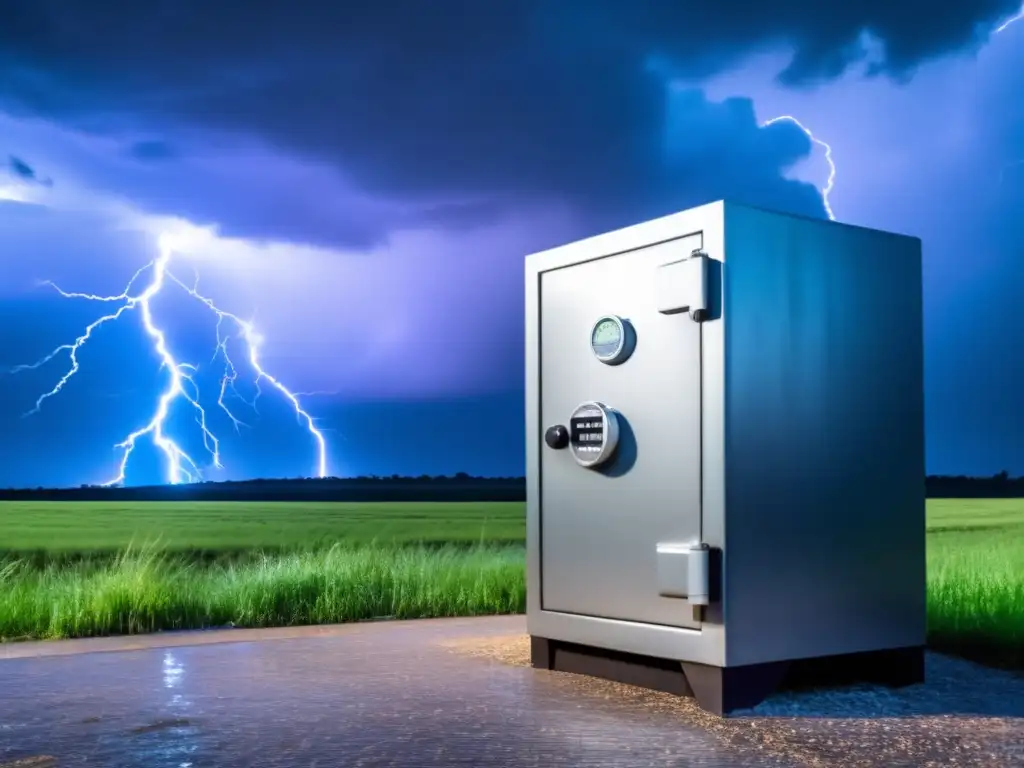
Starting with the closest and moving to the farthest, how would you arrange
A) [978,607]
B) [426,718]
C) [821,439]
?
1. [426,718]
2. [821,439]
3. [978,607]

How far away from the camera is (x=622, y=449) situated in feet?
14.5

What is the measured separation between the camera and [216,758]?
3.28 meters

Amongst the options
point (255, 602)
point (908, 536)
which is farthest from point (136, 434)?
point (908, 536)

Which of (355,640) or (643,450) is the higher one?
(643,450)

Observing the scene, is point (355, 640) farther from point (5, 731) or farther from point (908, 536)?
point (908, 536)

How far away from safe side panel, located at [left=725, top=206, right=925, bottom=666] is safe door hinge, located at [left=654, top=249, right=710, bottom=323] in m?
0.09

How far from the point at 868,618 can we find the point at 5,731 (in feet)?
10.3

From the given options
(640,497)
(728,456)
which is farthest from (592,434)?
(728,456)

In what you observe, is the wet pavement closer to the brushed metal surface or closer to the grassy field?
the brushed metal surface

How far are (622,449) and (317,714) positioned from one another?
59.6 inches

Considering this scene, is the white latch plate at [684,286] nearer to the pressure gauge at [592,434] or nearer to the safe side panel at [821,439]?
the safe side panel at [821,439]

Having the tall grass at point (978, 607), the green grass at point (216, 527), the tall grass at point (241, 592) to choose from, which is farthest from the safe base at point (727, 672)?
the green grass at point (216, 527)

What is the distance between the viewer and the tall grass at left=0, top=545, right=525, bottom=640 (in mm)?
6648

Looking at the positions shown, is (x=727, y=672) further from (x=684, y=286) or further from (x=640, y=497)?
(x=684, y=286)
